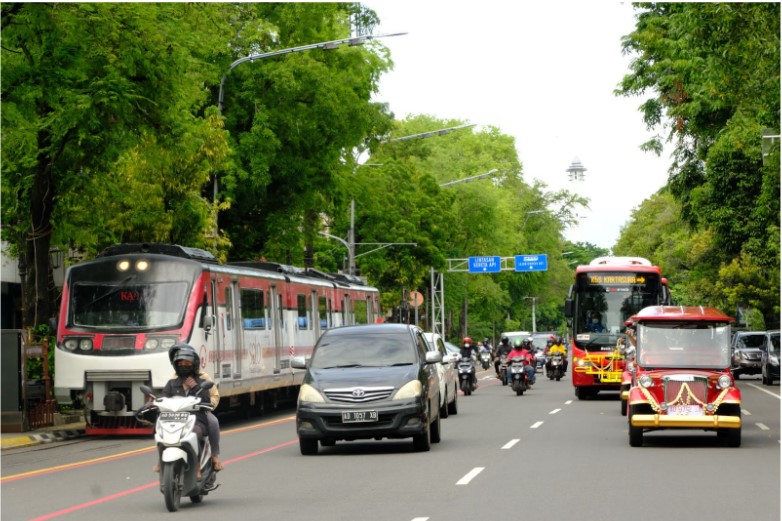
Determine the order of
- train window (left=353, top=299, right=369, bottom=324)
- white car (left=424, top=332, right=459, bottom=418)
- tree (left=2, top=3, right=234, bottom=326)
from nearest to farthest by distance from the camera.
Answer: tree (left=2, top=3, right=234, bottom=326)
white car (left=424, top=332, right=459, bottom=418)
train window (left=353, top=299, right=369, bottom=324)

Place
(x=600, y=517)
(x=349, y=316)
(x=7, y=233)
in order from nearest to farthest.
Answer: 1. (x=600, y=517)
2. (x=7, y=233)
3. (x=349, y=316)

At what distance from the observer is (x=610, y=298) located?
127ft

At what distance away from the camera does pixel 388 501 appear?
45.1 ft

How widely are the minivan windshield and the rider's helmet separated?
648 cm

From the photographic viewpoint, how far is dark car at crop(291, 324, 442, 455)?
763 inches

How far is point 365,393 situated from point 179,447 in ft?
20.7

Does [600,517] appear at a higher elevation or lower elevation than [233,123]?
lower

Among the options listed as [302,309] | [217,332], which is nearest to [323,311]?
[302,309]

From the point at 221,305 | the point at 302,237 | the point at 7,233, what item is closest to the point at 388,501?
the point at 221,305

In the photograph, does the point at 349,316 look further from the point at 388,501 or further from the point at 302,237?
the point at 388,501

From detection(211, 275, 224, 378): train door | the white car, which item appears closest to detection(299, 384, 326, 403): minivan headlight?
the white car

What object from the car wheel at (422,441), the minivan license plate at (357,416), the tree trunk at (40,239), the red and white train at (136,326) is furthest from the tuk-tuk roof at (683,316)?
the tree trunk at (40,239)

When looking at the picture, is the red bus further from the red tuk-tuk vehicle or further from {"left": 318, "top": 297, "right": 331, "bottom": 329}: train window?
the red tuk-tuk vehicle

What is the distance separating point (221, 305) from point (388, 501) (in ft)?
49.4
